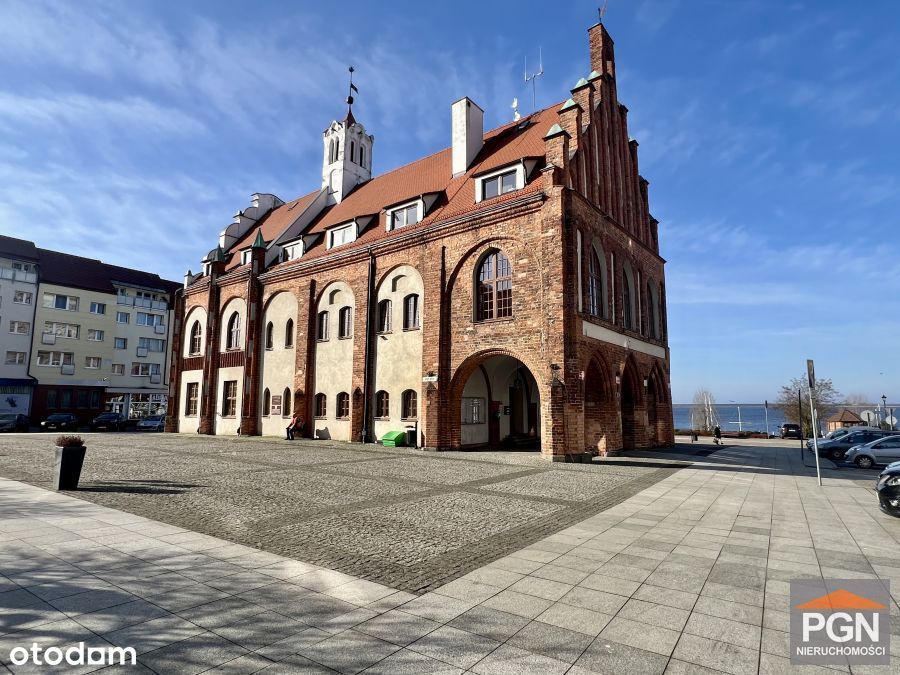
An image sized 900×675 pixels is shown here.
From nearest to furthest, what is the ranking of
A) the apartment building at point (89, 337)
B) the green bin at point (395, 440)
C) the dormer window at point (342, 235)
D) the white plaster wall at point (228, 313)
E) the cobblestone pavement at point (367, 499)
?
1. the cobblestone pavement at point (367, 499)
2. the green bin at point (395, 440)
3. the dormer window at point (342, 235)
4. the white plaster wall at point (228, 313)
5. the apartment building at point (89, 337)

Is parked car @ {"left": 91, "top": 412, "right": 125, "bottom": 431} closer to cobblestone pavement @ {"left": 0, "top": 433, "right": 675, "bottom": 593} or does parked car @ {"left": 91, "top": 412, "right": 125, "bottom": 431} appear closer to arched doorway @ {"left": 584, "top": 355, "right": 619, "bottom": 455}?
cobblestone pavement @ {"left": 0, "top": 433, "right": 675, "bottom": 593}

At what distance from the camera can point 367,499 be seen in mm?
9953

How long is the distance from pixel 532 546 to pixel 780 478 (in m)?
12.1

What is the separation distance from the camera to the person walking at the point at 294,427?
2691 centimetres

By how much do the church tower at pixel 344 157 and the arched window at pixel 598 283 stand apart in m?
20.0

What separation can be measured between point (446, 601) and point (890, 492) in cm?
902

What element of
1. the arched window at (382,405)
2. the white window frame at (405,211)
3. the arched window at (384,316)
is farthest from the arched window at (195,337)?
the white window frame at (405,211)

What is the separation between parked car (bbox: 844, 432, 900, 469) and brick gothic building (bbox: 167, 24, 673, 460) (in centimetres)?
811

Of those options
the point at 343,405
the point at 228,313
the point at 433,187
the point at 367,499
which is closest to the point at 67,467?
the point at 367,499

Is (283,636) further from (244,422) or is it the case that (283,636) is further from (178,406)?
(178,406)

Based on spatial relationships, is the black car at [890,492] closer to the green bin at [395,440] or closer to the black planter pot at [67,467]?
the black planter pot at [67,467]

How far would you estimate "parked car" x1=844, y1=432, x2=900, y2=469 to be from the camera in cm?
1984

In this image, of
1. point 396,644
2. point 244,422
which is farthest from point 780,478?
point 244,422

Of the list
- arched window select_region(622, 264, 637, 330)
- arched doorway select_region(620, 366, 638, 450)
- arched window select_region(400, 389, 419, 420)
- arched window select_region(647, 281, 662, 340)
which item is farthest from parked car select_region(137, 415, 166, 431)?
arched window select_region(647, 281, 662, 340)
